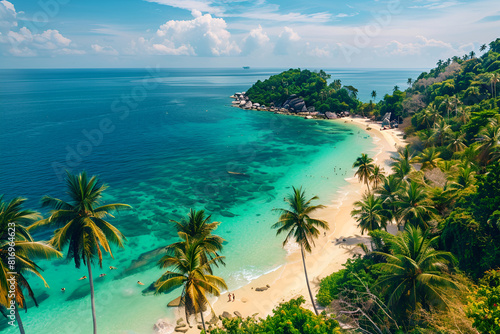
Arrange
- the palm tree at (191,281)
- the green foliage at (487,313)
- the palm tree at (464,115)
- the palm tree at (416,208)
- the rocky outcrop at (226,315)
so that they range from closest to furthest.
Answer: the green foliage at (487,313) → the palm tree at (191,281) → the rocky outcrop at (226,315) → the palm tree at (416,208) → the palm tree at (464,115)

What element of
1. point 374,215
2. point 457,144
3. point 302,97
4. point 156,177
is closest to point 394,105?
point 302,97

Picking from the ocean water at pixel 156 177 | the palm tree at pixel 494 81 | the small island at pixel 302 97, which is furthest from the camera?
the small island at pixel 302 97

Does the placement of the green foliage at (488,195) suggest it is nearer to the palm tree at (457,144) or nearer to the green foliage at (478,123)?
the palm tree at (457,144)

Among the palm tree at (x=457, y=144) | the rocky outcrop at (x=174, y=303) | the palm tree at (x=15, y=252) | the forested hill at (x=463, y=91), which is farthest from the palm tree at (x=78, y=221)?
the forested hill at (x=463, y=91)

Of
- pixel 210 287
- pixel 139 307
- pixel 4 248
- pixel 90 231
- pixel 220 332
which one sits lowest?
pixel 139 307

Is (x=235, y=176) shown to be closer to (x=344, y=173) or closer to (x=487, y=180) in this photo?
(x=344, y=173)

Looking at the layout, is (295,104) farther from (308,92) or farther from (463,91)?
(463,91)

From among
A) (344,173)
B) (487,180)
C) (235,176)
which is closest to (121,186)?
(235,176)
